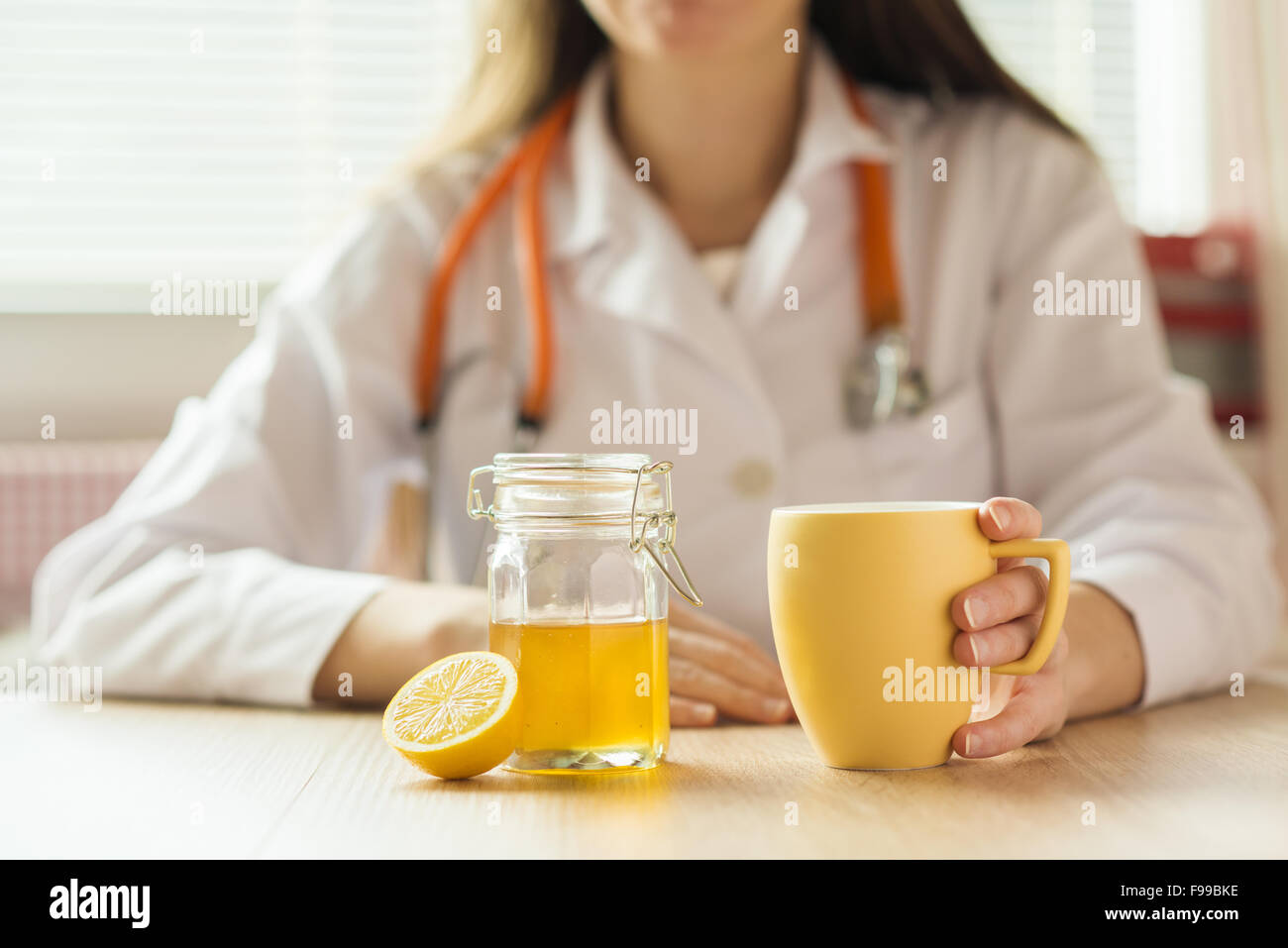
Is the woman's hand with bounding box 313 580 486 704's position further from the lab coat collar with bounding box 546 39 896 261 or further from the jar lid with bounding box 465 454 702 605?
the lab coat collar with bounding box 546 39 896 261

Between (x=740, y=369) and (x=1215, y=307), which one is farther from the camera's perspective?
(x=1215, y=307)

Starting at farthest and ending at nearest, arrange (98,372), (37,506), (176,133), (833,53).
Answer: (176,133)
(98,372)
(37,506)
(833,53)

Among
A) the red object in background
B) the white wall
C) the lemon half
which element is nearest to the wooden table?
the lemon half

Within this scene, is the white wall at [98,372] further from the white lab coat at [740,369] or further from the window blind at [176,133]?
the white lab coat at [740,369]

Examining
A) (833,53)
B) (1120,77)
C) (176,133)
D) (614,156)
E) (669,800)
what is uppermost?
(1120,77)

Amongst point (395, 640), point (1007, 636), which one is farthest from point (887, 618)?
point (395, 640)

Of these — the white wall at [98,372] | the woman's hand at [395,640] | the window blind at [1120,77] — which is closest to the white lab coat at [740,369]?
the woman's hand at [395,640]

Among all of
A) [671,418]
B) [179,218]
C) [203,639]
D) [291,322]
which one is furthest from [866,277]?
[179,218]

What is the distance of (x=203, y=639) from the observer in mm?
862

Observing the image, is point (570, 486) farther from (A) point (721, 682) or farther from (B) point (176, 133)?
(B) point (176, 133)

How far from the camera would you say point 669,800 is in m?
0.55

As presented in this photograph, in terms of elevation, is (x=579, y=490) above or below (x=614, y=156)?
below

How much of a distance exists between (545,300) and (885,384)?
1.13 feet
